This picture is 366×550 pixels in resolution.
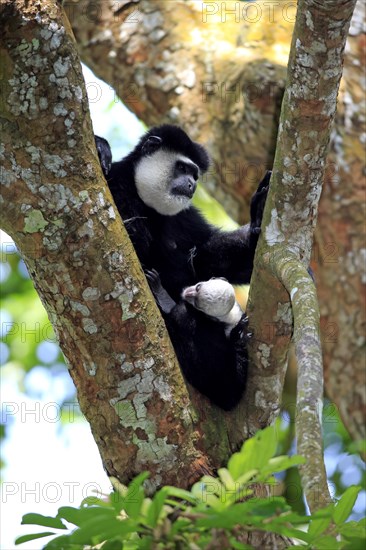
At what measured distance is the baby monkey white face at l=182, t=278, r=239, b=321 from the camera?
11.4 ft

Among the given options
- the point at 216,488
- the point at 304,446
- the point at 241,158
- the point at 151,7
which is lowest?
the point at 216,488

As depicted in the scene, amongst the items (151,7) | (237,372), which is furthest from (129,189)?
(151,7)

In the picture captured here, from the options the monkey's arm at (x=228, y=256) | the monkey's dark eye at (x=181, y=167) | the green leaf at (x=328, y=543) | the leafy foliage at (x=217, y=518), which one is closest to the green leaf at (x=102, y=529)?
the leafy foliage at (x=217, y=518)

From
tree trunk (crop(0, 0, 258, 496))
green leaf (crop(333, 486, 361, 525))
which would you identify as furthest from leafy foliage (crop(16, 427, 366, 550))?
tree trunk (crop(0, 0, 258, 496))

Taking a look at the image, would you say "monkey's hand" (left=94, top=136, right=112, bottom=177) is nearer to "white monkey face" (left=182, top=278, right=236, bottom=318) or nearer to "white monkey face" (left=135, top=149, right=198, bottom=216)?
"white monkey face" (left=135, top=149, right=198, bottom=216)

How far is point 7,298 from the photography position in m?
6.41

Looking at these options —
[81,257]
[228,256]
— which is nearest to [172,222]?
[228,256]

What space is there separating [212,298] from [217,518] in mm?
2031

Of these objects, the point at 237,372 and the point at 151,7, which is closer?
the point at 237,372

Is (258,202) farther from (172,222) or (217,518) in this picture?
(217,518)

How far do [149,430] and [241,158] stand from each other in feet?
8.37

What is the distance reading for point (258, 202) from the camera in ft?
10.4

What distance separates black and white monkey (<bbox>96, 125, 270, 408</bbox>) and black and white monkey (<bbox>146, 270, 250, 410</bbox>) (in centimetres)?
5

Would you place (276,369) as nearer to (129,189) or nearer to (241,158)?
(129,189)
